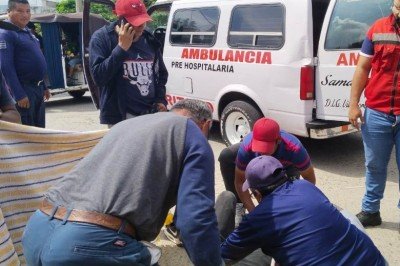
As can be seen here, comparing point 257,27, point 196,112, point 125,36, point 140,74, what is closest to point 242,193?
point 140,74

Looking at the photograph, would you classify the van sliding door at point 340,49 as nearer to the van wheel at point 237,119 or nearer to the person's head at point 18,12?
the van wheel at point 237,119

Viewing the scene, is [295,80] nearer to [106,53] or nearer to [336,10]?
[336,10]

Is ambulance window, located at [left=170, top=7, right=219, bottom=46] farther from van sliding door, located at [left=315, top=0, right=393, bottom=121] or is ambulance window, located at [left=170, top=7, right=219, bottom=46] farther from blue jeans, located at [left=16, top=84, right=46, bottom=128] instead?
A: blue jeans, located at [left=16, top=84, right=46, bottom=128]

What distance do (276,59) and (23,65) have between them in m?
2.65

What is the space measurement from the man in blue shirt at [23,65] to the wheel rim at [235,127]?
2294 mm

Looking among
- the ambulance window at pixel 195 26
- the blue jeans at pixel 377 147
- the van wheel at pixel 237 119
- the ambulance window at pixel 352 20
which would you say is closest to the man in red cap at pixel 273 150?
the blue jeans at pixel 377 147

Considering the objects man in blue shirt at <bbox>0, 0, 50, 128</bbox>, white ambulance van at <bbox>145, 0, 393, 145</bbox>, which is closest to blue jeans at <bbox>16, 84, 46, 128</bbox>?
man in blue shirt at <bbox>0, 0, 50, 128</bbox>

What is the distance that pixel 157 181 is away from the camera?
182 cm

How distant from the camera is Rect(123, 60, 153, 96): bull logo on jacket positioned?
339cm

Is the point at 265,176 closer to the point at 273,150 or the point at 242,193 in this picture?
the point at 273,150

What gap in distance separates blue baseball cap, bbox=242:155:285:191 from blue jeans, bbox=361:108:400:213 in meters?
1.44

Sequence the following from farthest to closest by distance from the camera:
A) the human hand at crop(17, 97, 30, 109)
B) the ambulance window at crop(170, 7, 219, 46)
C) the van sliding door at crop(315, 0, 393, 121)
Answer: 1. the ambulance window at crop(170, 7, 219, 46)
2. the van sliding door at crop(315, 0, 393, 121)
3. the human hand at crop(17, 97, 30, 109)

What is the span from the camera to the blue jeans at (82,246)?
1.75 meters

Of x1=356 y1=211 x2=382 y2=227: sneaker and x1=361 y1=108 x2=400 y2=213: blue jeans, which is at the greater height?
x1=361 y1=108 x2=400 y2=213: blue jeans
